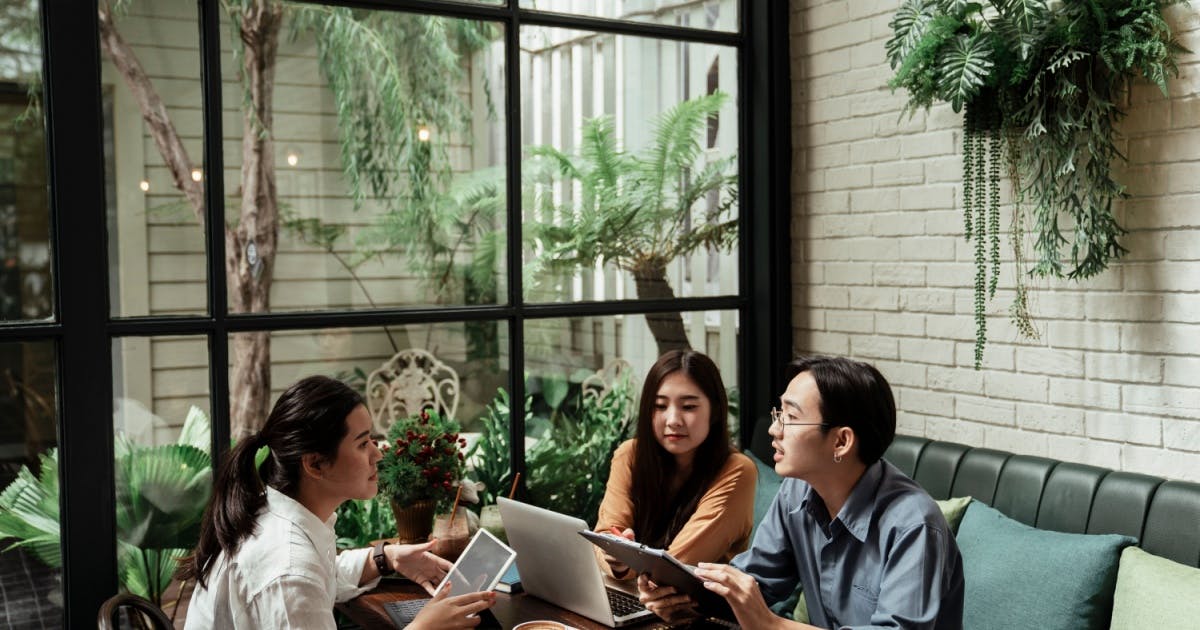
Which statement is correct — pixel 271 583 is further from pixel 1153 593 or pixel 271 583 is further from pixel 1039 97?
pixel 1039 97

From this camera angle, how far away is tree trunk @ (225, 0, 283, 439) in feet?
10.4

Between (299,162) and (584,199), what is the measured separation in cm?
96

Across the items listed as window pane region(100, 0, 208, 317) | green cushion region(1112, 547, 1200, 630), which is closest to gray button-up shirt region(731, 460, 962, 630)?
green cushion region(1112, 547, 1200, 630)

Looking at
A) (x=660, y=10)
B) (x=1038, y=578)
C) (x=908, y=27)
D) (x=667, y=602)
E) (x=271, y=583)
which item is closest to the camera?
(x=271, y=583)

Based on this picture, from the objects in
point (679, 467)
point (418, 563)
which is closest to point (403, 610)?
point (418, 563)

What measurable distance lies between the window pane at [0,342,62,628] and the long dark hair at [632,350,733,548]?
154cm

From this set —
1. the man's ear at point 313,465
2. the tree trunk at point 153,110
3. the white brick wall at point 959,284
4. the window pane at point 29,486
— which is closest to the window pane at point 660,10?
the white brick wall at point 959,284

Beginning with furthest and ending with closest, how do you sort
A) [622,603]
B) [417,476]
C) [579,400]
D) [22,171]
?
[579,400] < [417,476] < [22,171] < [622,603]

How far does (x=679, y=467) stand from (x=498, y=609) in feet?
2.76

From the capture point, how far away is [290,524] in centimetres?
209

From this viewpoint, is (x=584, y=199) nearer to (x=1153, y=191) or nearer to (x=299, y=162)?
(x=299, y=162)

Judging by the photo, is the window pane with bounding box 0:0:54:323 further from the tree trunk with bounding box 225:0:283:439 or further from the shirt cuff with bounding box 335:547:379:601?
the shirt cuff with bounding box 335:547:379:601

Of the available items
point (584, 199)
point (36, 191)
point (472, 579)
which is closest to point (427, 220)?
point (584, 199)

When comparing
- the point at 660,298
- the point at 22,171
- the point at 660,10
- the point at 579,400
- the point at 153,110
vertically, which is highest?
the point at 660,10
